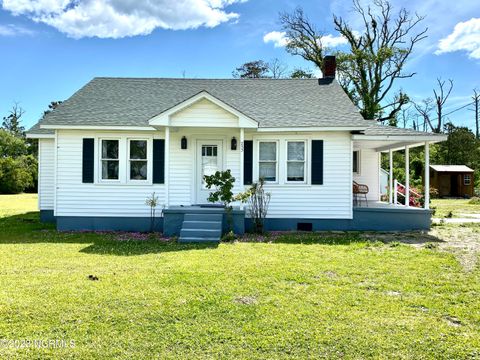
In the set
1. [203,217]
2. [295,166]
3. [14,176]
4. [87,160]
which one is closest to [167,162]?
[203,217]

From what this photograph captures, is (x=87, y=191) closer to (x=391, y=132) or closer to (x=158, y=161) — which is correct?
(x=158, y=161)

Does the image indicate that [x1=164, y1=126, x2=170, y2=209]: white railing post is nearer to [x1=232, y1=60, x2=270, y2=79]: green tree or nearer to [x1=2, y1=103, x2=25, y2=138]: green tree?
[x1=232, y1=60, x2=270, y2=79]: green tree

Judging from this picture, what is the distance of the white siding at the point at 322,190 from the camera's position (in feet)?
36.2

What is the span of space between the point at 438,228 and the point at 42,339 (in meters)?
11.5

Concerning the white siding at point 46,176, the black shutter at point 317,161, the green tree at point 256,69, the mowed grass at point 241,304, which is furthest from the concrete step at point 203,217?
the green tree at point 256,69

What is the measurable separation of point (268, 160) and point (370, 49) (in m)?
23.5

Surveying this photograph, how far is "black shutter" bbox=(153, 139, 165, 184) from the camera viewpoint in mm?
11055

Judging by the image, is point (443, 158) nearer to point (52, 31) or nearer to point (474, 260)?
point (474, 260)

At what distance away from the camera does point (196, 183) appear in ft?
37.5

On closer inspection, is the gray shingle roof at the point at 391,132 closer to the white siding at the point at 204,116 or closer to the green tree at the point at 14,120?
the white siding at the point at 204,116

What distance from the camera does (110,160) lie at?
1110 cm

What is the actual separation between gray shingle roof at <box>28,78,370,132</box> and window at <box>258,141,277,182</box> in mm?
725

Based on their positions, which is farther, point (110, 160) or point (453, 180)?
point (453, 180)

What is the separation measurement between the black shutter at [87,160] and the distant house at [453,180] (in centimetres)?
2551
